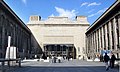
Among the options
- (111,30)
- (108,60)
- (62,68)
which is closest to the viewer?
(108,60)

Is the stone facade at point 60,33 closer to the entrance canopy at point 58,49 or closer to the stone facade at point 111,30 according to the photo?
the entrance canopy at point 58,49

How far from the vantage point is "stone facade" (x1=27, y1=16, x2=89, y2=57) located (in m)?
112

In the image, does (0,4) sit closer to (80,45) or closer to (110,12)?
(110,12)

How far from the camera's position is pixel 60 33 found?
114 metres

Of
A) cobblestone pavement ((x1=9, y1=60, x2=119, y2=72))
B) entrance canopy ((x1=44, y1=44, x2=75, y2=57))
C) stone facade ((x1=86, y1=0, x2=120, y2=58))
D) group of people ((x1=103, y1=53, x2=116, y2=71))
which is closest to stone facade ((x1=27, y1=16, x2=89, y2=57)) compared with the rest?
entrance canopy ((x1=44, y1=44, x2=75, y2=57))

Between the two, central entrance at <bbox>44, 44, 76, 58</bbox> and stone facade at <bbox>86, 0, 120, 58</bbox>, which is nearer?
stone facade at <bbox>86, 0, 120, 58</bbox>

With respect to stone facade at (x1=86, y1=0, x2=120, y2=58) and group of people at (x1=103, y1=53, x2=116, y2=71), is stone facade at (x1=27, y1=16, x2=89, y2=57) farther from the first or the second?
group of people at (x1=103, y1=53, x2=116, y2=71)

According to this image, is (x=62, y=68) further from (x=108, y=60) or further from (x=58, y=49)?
(x=58, y=49)

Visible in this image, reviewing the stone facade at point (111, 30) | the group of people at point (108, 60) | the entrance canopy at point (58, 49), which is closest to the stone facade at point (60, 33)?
the entrance canopy at point (58, 49)

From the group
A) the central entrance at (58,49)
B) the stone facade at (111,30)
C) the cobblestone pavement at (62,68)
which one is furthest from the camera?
the central entrance at (58,49)

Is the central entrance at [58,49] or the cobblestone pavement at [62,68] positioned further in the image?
the central entrance at [58,49]

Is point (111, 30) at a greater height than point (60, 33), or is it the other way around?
point (60, 33)

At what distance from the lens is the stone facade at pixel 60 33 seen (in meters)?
112

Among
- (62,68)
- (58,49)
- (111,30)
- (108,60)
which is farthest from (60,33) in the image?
(108,60)
